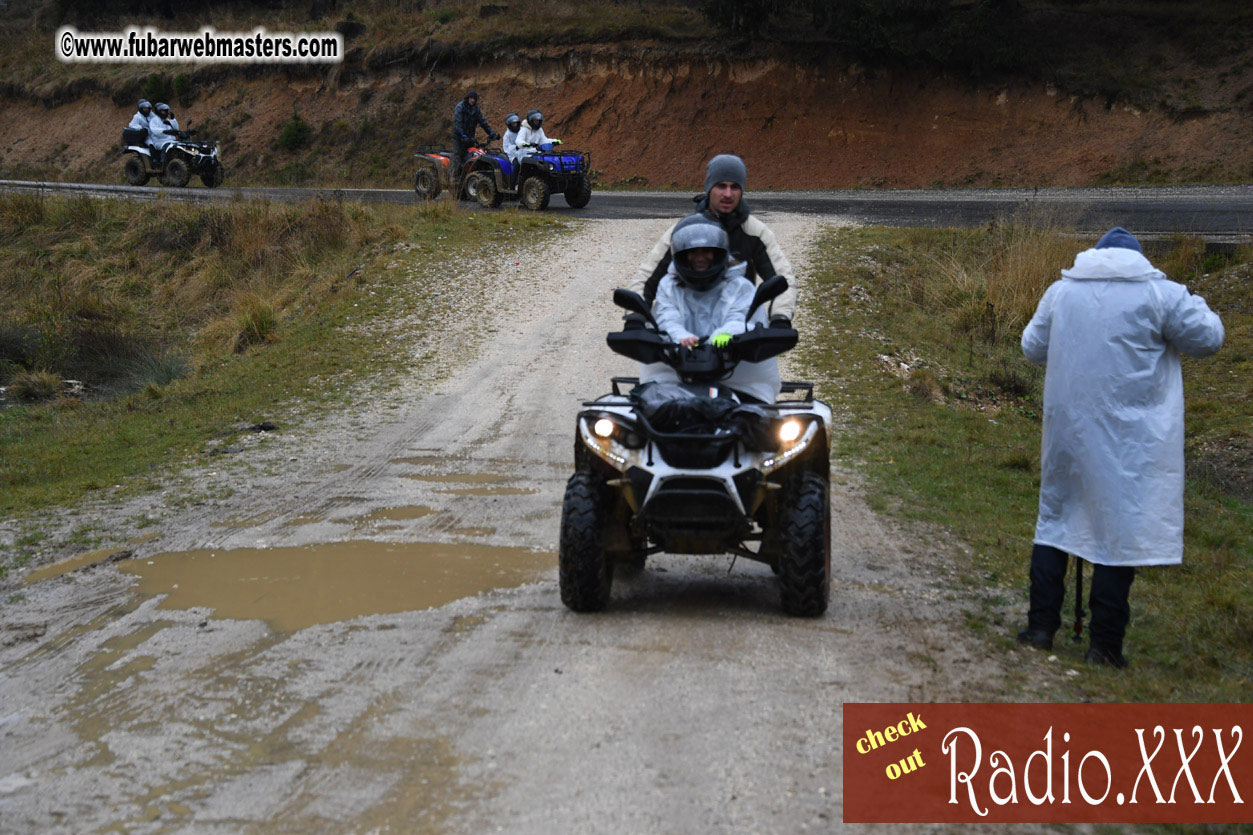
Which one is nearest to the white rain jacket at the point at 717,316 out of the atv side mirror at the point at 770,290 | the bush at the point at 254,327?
the atv side mirror at the point at 770,290

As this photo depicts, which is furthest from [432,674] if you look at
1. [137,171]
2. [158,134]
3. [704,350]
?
[137,171]

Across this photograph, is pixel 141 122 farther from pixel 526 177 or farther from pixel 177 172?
pixel 526 177

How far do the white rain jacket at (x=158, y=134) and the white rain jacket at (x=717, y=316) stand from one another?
2832 centimetres

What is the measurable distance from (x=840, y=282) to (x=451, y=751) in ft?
44.0

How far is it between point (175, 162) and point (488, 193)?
38.3 feet

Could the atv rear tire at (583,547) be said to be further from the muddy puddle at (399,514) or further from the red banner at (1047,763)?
the muddy puddle at (399,514)

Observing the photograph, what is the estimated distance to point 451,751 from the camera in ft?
14.4

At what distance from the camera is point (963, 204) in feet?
82.7

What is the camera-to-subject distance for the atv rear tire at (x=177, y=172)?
31047 millimetres

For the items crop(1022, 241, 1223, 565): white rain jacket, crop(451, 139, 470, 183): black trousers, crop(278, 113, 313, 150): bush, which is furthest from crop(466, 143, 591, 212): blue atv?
crop(278, 113, 313, 150): bush

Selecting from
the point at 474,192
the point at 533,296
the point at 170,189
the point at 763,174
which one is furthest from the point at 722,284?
the point at 763,174

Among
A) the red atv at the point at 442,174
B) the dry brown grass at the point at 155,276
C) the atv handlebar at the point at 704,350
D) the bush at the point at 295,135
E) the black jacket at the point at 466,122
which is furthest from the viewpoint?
the bush at the point at 295,135

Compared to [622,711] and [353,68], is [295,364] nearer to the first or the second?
[622,711]

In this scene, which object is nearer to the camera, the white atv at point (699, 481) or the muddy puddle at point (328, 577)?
the white atv at point (699, 481)
